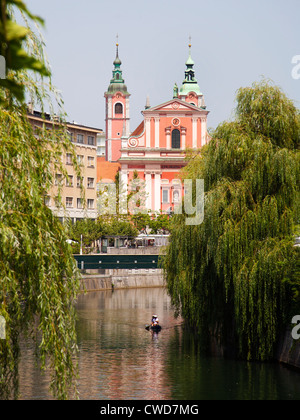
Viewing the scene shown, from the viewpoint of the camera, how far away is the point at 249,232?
22.3 metres

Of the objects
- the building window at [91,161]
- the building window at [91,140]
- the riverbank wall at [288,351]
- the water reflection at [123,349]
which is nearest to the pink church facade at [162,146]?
the building window at [91,161]

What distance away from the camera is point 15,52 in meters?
1.72

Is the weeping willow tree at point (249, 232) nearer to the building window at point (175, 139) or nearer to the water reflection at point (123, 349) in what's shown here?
the water reflection at point (123, 349)

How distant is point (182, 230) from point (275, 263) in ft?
15.9

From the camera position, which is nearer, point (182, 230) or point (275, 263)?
point (275, 263)

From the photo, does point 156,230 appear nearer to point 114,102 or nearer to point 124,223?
point 124,223

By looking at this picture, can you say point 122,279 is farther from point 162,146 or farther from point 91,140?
point 162,146

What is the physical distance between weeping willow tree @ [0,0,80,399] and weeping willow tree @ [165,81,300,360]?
12.5 metres

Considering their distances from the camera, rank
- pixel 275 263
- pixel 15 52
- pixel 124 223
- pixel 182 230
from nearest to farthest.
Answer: pixel 15 52 < pixel 275 263 < pixel 182 230 < pixel 124 223

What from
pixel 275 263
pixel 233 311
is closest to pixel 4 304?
pixel 275 263

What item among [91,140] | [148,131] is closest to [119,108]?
[148,131]

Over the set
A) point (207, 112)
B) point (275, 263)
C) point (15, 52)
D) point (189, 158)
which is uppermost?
point (207, 112)

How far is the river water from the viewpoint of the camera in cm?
1927

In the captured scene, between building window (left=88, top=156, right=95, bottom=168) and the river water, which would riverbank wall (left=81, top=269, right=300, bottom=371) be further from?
the river water
